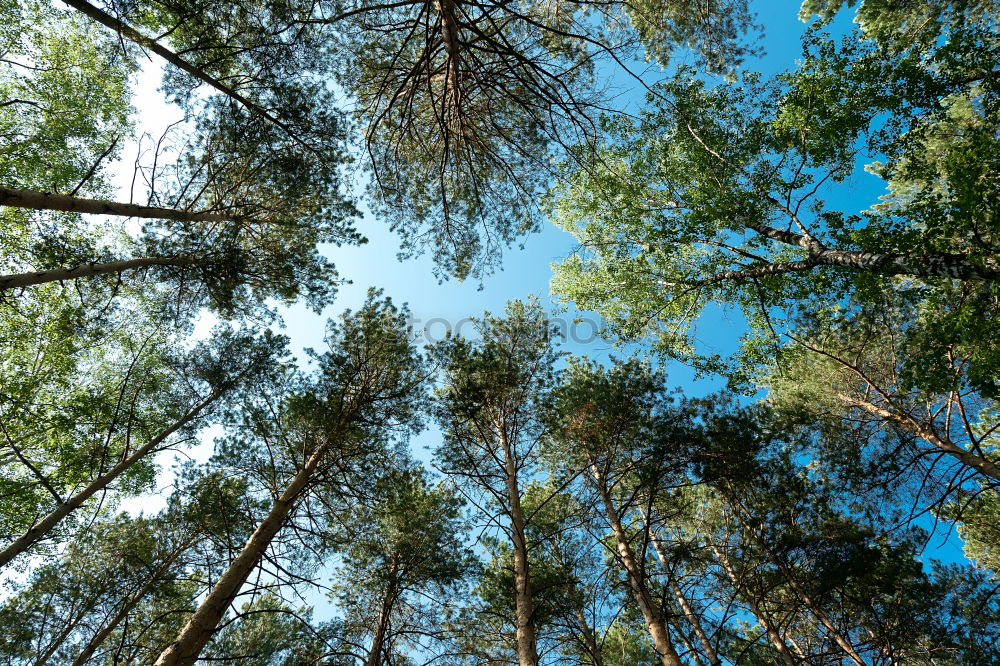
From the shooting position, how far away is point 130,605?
21.6ft

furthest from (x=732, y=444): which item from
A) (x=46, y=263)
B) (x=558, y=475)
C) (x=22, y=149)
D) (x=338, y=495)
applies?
(x=22, y=149)

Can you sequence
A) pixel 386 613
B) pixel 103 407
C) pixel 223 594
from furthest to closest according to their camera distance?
pixel 103 407 < pixel 386 613 < pixel 223 594

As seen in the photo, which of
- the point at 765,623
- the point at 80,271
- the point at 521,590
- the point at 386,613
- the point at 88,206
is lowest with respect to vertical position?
the point at 386,613

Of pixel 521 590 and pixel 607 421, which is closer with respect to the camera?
pixel 521 590

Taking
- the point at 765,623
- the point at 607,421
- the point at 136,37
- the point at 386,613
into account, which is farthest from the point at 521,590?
the point at 136,37

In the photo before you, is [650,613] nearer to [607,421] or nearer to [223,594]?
[607,421]

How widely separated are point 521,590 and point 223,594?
375 cm

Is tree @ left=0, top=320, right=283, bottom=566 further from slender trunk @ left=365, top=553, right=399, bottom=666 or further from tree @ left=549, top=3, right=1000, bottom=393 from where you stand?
tree @ left=549, top=3, right=1000, bottom=393

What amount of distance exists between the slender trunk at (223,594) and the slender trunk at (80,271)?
13.5ft

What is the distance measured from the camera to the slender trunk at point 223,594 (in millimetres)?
4059

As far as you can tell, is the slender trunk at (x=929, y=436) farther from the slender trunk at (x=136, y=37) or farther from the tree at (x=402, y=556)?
the slender trunk at (x=136, y=37)

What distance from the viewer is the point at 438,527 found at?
813 cm

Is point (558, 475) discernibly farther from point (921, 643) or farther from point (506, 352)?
point (921, 643)

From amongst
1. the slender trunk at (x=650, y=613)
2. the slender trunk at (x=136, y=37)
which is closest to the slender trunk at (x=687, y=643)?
the slender trunk at (x=650, y=613)
